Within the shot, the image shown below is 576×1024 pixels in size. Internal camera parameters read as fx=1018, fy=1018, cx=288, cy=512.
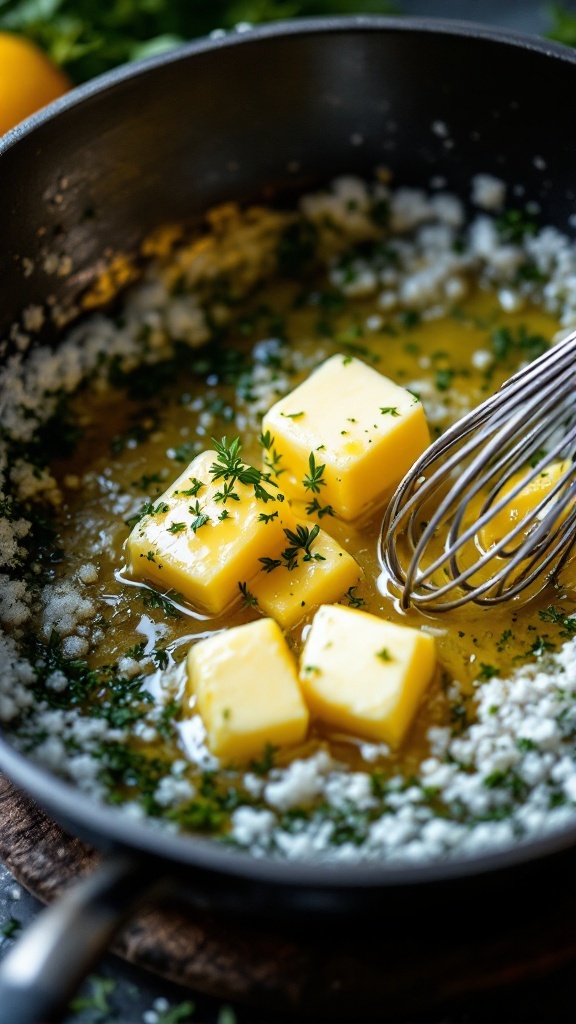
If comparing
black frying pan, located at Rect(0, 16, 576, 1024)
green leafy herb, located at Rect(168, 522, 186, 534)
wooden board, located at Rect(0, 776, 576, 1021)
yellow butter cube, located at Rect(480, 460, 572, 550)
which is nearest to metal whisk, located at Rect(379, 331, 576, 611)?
yellow butter cube, located at Rect(480, 460, 572, 550)

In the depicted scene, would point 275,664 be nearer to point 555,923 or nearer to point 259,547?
point 259,547

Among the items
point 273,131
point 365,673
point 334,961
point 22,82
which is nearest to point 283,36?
point 273,131

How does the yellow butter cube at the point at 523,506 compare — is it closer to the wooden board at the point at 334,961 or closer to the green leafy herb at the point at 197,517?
the green leafy herb at the point at 197,517

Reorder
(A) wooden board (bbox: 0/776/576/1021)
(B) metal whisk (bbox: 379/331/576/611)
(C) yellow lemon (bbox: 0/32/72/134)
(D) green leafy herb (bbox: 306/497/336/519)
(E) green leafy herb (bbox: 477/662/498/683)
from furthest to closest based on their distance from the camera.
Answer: (C) yellow lemon (bbox: 0/32/72/134) → (D) green leafy herb (bbox: 306/497/336/519) → (E) green leafy herb (bbox: 477/662/498/683) → (B) metal whisk (bbox: 379/331/576/611) → (A) wooden board (bbox: 0/776/576/1021)

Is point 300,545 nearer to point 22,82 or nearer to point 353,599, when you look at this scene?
point 353,599

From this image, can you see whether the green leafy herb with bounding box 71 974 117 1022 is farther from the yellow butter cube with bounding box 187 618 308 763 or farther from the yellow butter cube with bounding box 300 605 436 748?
the yellow butter cube with bounding box 300 605 436 748

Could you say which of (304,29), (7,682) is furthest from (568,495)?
(304,29)
